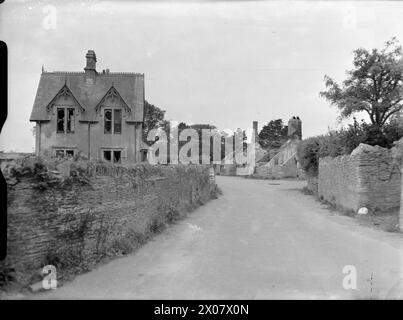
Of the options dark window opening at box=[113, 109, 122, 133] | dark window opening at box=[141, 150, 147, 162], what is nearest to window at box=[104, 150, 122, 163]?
dark window opening at box=[113, 109, 122, 133]

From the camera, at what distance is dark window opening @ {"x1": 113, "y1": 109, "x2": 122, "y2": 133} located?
85.6ft

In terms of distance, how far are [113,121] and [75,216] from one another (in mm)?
20143

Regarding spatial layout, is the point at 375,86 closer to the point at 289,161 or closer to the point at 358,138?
the point at 358,138

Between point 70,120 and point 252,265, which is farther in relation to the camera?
point 70,120

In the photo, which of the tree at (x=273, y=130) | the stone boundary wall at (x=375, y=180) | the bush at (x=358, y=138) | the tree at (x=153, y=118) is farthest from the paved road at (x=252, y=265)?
the tree at (x=273, y=130)

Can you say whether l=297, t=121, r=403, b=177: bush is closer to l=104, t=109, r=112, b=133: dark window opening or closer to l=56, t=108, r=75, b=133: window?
l=104, t=109, r=112, b=133: dark window opening

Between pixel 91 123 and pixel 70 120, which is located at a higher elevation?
pixel 70 120

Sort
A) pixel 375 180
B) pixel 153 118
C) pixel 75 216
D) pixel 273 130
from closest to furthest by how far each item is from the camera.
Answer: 1. pixel 75 216
2. pixel 375 180
3. pixel 153 118
4. pixel 273 130

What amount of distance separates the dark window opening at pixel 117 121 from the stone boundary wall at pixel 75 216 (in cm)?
1594

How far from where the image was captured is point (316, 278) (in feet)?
20.8

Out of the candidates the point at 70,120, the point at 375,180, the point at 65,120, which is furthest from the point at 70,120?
the point at 375,180

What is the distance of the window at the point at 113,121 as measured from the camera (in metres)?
26.0

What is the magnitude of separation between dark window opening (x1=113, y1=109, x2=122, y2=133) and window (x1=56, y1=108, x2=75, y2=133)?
8.65 feet

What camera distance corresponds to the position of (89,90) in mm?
26875
